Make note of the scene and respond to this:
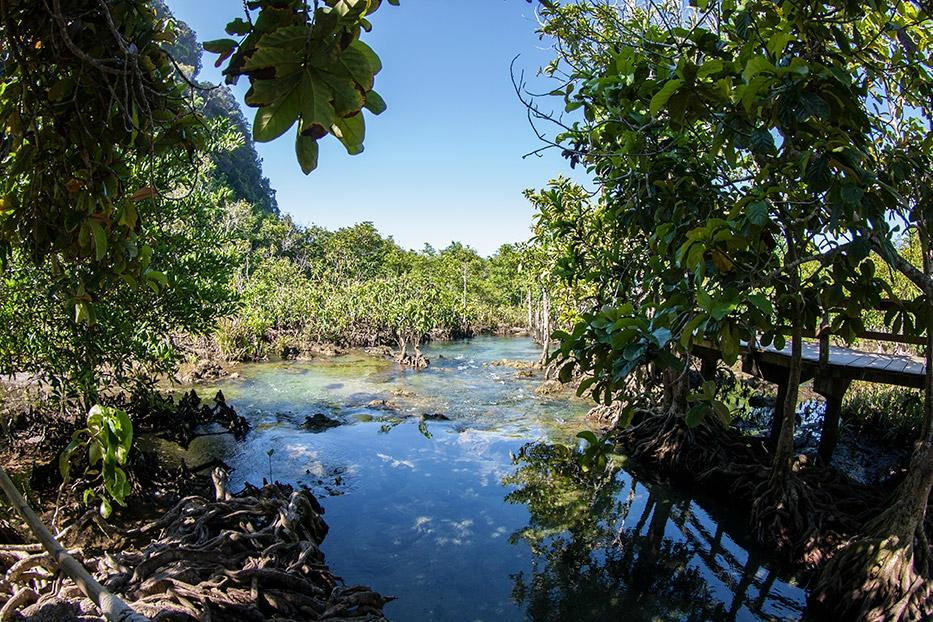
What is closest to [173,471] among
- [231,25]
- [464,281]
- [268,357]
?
[231,25]

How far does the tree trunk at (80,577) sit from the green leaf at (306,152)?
3.06 feet

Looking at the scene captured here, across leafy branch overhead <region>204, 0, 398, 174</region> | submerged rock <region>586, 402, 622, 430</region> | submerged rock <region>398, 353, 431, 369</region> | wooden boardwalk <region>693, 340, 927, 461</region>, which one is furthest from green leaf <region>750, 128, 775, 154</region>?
submerged rock <region>398, 353, 431, 369</region>

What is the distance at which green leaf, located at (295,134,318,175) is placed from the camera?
2.80 ft

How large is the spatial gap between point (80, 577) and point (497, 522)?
472 cm

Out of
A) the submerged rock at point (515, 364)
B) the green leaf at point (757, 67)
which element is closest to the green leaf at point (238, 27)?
the green leaf at point (757, 67)

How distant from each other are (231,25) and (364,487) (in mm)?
6081

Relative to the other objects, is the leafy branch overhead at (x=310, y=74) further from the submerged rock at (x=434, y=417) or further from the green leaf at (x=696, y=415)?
the submerged rock at (x=434, y=417)

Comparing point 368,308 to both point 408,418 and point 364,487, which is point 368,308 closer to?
point 408,418

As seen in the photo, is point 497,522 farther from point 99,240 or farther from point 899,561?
point 99,240

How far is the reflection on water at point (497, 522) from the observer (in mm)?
4281

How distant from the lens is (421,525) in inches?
216

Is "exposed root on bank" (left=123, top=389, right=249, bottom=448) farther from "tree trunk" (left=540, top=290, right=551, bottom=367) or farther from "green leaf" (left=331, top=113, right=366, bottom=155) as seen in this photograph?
"tree trunk" (left=540, top=290, right=551, bottom=367)

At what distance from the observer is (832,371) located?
19.4ft

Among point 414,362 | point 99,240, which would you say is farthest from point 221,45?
point 414,362
